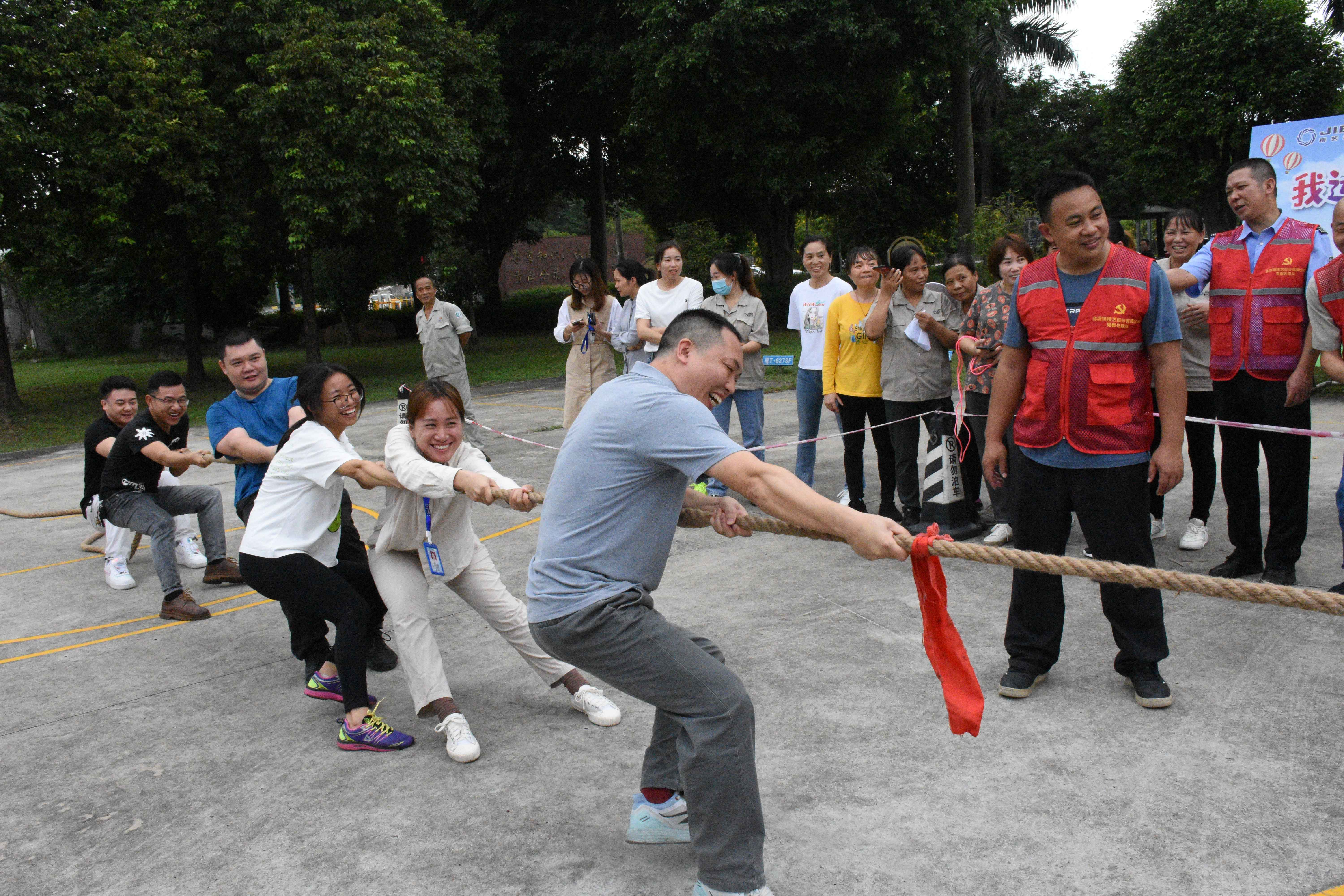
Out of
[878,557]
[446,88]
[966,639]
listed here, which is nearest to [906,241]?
[966,639]

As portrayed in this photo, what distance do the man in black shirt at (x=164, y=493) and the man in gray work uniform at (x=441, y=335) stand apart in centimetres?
356

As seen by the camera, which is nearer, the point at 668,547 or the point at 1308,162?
the point at 668,547

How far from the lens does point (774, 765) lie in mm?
3430

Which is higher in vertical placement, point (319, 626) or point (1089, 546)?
point (1089, 546)

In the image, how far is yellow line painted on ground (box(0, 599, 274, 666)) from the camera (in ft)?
16.6

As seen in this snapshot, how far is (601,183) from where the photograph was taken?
2828 cm

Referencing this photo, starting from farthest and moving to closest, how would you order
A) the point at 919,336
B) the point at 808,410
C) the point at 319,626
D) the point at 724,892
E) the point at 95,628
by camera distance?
the point at 808,410
the point at 919,336
the point at 95,628
the point at 319,626
the point at 724,892

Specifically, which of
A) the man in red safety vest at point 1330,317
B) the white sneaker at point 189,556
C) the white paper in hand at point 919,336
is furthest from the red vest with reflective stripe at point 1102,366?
the white sneaker at point 189,556

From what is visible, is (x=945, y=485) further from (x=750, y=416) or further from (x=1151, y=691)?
(x=1151, y=691)

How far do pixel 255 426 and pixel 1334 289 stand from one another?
17.2 feet

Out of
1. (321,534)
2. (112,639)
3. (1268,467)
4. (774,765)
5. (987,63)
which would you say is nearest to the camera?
(774,765)

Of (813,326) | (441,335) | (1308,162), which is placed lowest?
(813,326)

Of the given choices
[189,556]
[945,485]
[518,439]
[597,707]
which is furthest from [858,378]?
[189,556]

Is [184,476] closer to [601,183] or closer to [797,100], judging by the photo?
[797,100]
